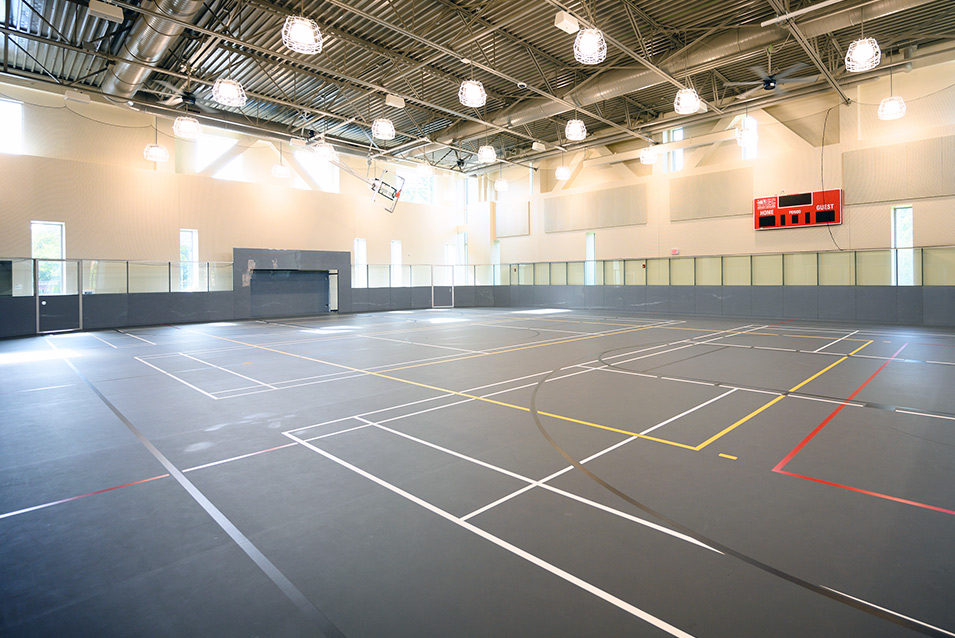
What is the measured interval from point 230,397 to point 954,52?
26186mm

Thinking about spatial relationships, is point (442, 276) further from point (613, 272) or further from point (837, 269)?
point (837, 269)

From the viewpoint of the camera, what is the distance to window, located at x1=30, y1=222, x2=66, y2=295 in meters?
20.2

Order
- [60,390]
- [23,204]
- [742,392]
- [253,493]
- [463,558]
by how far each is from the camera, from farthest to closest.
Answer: [23,204] → [60,390] → [742,392] → [253,493] → [463,558]

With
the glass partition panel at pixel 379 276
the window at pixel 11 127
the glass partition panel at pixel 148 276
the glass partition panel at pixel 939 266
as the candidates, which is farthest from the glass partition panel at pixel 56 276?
the glass partition panel at pixel 939 266

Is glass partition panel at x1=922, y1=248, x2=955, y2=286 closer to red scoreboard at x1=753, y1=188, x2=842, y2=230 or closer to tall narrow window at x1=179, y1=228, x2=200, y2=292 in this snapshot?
red scoreboard at x1=753, y1=188, x2=842, y2=230

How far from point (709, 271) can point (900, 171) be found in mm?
8699

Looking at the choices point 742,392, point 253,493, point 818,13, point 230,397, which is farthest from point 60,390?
point 818,13

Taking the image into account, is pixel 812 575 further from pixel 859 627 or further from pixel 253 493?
pixel 253 493

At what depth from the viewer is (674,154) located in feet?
90.3

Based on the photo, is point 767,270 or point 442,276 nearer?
point 767,270

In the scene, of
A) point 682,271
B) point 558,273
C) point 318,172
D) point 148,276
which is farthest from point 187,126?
point 682,271

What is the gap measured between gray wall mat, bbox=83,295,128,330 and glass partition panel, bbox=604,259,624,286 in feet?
83.5

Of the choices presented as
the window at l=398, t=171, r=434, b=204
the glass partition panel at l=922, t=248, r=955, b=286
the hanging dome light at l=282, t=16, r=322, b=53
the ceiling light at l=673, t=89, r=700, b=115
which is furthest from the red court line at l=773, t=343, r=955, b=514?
the window at l=398, t=171, r=434, b=204

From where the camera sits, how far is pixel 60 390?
916 centimetres
